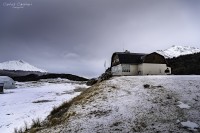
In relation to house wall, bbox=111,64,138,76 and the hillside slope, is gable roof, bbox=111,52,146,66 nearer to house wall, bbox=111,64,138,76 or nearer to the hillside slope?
house wall, bbox=111,64,138,76

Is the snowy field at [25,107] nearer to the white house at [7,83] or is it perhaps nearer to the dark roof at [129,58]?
the dark roof at [129,58]

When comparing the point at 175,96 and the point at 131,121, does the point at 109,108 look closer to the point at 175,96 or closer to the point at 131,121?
the point at 131,121

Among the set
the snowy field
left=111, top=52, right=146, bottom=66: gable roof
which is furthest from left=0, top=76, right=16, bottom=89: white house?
left=111, top=52, right=146, bottom=66: gable roof

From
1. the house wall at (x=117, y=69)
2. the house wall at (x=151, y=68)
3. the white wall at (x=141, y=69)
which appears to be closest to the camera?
the white wall at (x=141, y=69)

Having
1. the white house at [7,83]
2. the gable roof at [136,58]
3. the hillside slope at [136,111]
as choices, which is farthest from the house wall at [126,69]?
the white house at [7,83]

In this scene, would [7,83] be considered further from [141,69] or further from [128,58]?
[141,69]

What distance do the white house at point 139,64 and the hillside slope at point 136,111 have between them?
25.1 meters

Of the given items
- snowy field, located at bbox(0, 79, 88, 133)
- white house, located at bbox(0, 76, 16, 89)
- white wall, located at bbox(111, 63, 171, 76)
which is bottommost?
snowy field, located at bbox(0, 79, 88, 133)

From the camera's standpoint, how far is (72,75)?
194m

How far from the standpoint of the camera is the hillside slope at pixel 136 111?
17.6 metres

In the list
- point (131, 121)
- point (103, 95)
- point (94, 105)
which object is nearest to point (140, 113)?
point (131, 121)

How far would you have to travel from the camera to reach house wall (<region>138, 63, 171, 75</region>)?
180ft

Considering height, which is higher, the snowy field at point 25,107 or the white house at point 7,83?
the white house at point 7,83

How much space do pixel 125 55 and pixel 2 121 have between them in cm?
3476
